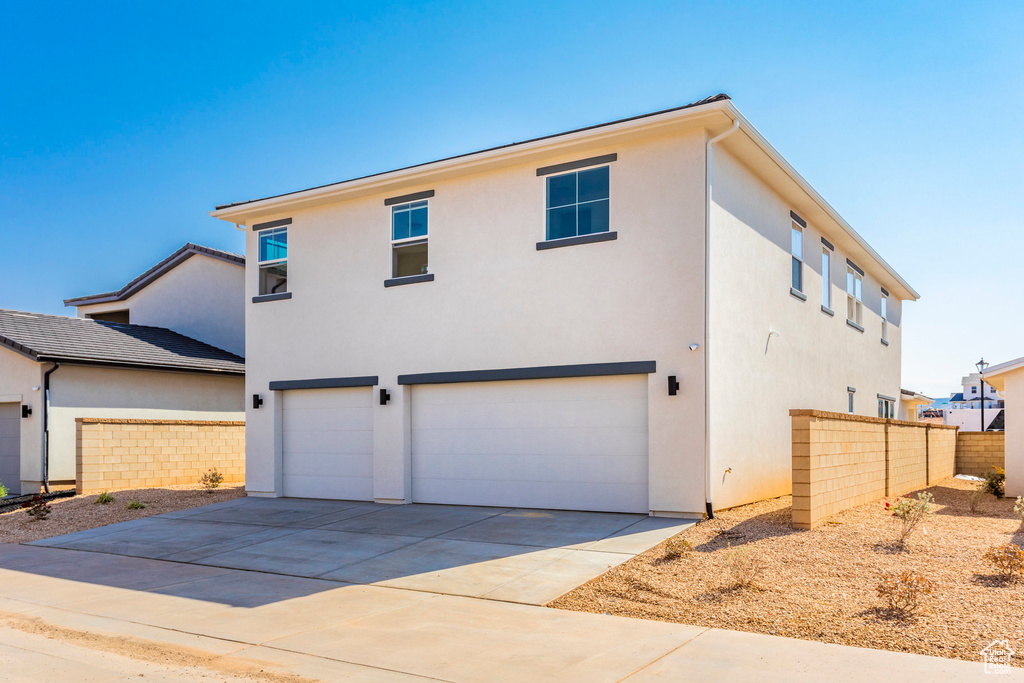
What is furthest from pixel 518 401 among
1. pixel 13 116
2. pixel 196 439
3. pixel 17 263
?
pixel 17 263

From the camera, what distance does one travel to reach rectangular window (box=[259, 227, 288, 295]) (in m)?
16.7

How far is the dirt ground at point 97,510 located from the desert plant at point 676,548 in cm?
1011

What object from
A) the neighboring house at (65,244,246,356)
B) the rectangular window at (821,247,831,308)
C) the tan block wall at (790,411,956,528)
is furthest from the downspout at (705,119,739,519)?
the neighboring house at (65,244,246,356)

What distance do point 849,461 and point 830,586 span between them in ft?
15.1

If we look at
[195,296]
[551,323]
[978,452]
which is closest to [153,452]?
[195,296]

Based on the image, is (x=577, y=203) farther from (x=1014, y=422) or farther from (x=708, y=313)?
(x=1014, y=422)

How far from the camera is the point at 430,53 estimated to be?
50.0ft

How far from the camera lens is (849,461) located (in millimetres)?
11852

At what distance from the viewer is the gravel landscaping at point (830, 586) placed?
6.38 meters

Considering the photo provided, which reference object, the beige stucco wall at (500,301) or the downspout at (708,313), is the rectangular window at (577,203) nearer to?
the beige stucco wall at (500,301)

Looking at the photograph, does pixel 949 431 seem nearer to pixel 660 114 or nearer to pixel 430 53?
pixel 660 114

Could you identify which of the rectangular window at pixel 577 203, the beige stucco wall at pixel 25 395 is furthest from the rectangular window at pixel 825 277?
the beige stucco wall at pixel 25 395

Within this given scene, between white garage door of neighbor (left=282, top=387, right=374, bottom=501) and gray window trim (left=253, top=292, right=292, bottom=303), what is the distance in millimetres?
2016

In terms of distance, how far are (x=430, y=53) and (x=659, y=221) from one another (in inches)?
248
